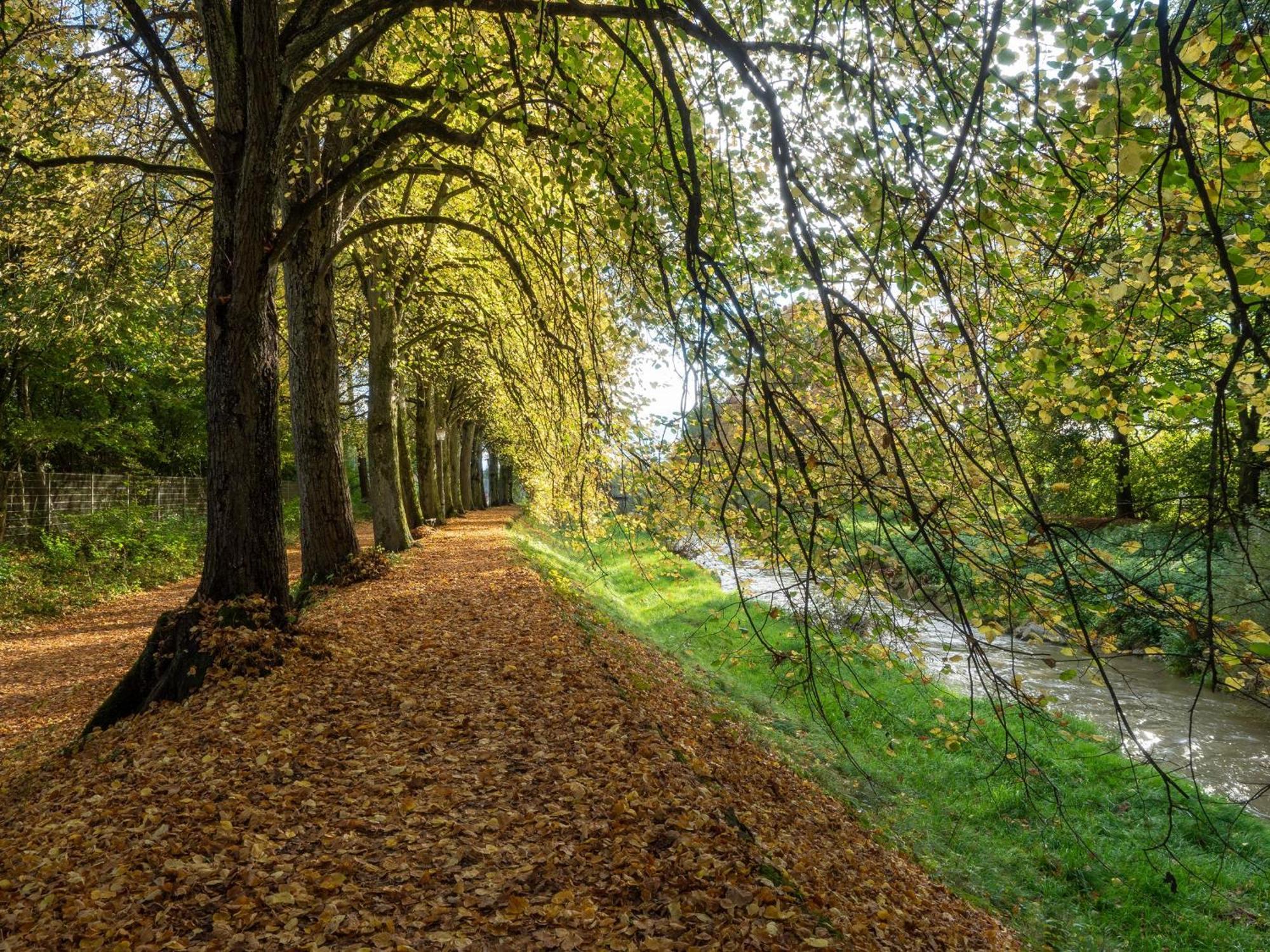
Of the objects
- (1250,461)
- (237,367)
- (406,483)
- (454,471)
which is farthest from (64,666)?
(454,471)

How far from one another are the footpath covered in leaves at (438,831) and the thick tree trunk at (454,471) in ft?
63.8

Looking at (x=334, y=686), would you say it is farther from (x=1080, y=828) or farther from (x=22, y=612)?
(x=22, y=612)

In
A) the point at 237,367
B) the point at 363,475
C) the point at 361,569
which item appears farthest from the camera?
the point at 363,475

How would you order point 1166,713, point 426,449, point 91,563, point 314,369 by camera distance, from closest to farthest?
1. point 314,369
2. point 1166,713
3. point 91,563
4. point 426,449

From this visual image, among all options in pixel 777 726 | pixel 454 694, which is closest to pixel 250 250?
pixel 454 694

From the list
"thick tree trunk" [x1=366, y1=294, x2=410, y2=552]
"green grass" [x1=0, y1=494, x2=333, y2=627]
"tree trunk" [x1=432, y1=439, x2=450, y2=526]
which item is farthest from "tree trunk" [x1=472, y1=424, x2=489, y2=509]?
"thick tree trunk" [x1=366, y1=294, x2=410, y2=552]

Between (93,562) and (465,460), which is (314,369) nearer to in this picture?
(93,562)

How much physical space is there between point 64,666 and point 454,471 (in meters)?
18.5

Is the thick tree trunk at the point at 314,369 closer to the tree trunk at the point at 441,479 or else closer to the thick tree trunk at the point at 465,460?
the tree trunk at the point at 441,479

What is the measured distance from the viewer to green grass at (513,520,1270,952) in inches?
231

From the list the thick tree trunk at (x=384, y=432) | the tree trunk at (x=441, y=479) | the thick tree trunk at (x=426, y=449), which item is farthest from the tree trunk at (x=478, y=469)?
the thick tree trunk at (x=384, y=432)

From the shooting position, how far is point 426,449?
20.3m

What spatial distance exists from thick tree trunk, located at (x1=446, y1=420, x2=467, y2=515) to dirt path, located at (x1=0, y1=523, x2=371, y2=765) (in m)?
11.6

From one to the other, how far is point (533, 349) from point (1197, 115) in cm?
731
